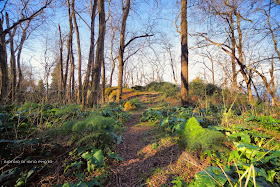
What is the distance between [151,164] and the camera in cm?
205

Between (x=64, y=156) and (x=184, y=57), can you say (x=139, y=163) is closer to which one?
(x=64, y=156)

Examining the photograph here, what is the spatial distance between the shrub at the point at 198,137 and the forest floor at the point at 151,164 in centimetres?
21

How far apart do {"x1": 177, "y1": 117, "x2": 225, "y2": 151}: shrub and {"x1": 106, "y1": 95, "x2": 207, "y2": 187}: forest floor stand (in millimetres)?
207

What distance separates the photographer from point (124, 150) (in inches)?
99.2

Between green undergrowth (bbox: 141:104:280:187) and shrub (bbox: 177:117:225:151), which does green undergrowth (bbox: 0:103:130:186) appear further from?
green undergrowth (bbox: 141:104:280:187)

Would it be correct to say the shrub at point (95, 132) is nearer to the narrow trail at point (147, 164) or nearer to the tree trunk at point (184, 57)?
the narrow trail at point (147, 164)

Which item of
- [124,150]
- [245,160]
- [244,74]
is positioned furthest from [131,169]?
[244,74]

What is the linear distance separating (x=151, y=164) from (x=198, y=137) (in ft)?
2.78

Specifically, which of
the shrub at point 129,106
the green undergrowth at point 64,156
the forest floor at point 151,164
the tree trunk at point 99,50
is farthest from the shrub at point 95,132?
the shrub at point 129,106

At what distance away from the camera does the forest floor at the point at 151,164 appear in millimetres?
1692

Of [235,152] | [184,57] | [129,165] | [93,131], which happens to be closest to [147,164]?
[129,165]

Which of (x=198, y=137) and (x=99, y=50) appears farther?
(x=99, y=50)

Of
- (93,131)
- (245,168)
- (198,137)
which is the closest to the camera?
(245,168)

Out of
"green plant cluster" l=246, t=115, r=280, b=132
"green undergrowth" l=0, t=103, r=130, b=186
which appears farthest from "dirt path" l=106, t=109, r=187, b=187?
"green plant cluster" l=246, t=115, r=280, b=132
